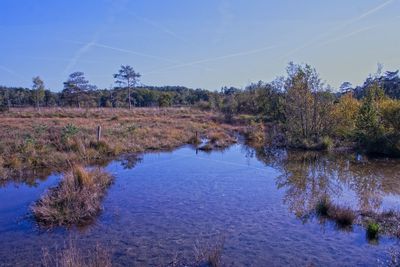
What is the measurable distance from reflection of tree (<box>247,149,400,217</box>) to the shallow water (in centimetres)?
4

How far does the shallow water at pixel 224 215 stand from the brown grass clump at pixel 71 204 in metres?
0.42

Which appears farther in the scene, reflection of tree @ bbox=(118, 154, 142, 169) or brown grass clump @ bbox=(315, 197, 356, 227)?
reflection of tree @ bbox=(118, 154, 142, 169)

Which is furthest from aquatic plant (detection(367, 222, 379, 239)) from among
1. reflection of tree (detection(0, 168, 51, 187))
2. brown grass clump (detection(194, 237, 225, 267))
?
reflection of tree (detection(0, 168, 51, 187))

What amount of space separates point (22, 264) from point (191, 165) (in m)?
13.3

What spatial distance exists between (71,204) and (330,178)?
451 inches

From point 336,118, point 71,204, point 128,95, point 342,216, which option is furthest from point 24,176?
point 128,95

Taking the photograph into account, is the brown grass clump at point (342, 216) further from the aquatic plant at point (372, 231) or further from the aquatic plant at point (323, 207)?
the aquatic plant at point (372, 231)

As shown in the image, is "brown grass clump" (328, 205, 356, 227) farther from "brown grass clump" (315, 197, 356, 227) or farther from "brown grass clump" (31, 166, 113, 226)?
"brown grass clump" (31, 166, 113, 226)

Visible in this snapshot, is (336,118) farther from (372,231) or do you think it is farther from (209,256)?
(209,256)

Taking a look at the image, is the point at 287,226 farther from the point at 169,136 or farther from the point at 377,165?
the point at 169,136

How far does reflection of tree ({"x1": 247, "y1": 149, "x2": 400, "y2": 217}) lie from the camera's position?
1288cm

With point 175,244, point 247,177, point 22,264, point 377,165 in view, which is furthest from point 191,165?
point 22,264

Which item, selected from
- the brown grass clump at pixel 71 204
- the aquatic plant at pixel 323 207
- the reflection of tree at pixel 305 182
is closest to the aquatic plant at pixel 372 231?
the aquatic plant at pixel 323 207

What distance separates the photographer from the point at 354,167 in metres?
19.5
